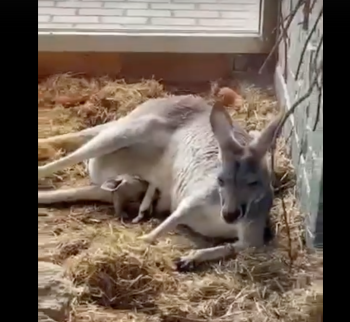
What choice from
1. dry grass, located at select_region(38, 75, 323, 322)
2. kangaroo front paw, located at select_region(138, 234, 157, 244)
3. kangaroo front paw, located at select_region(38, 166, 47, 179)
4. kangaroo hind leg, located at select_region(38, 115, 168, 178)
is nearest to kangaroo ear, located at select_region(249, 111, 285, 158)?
dry grass, located at select_region(38, 75, 323, 322)

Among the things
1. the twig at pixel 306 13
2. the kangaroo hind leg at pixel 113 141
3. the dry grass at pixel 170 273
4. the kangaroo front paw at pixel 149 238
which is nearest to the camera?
the dry grass at pixel 170 273

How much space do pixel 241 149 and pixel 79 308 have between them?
58 centimetres

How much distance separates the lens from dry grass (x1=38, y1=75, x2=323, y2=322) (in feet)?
6.61

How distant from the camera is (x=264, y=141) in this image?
87.0 inches

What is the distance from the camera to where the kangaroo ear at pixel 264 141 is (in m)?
2.20

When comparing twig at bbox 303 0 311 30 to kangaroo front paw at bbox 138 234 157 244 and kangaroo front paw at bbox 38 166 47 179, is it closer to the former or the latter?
kangaroo front paw at bbox 138 234 157 244

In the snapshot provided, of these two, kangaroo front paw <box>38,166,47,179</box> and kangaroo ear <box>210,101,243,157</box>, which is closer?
kangaroo ear <box>210,101,243,157</box>

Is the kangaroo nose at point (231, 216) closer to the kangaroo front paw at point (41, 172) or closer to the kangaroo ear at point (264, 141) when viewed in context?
the kangaroo ear at point (264, 141)

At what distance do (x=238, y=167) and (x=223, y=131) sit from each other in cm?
11

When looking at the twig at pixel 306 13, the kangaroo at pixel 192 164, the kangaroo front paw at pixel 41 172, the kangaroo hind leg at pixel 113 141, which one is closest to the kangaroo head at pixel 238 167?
the kangaroo at pixel 192 164

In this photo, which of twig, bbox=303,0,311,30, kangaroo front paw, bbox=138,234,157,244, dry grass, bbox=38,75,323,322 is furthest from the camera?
kangaroo front paw, bbox=138,234,157,244
